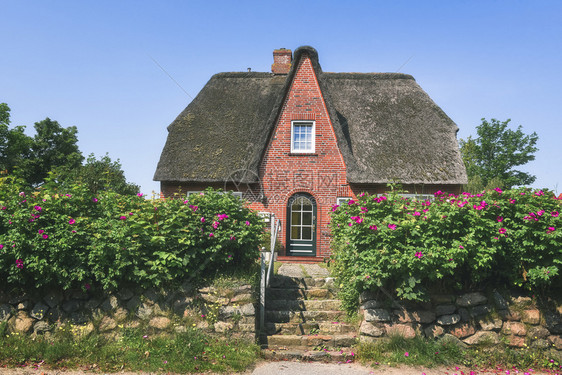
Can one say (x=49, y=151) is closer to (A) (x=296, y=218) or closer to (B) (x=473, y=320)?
(A) (x=296, y=218)

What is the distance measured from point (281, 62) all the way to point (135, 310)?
1257 centimetres

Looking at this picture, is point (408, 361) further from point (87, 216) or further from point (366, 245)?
point (87, 216)

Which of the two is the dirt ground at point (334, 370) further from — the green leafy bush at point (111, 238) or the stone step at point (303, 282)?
the stone step at point (303, 282)

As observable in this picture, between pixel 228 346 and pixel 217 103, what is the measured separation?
11.0 m

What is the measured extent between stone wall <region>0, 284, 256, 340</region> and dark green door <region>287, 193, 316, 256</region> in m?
6.53

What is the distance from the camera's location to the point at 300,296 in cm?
750

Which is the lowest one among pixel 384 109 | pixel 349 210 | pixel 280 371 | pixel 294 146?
pixel 280 371

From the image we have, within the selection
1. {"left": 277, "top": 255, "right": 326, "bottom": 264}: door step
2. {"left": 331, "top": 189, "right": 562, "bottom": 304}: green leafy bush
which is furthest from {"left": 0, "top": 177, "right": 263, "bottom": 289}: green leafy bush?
{"left": 277, "top": 255, "right": 326, "bottom": 264}: door step

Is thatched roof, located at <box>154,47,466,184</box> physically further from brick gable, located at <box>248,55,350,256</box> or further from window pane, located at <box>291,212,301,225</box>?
window pane, located at <box>291,212,301,225</box>

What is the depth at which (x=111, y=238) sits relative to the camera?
596cm

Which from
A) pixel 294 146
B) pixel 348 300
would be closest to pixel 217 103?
pixel 294 146

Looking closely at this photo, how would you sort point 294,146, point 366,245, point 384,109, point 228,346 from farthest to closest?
1. point 384,109
2. point 294,146
3. point 366,245
4. point 228,346

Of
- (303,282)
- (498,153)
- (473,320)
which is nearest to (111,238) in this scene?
(303,282)

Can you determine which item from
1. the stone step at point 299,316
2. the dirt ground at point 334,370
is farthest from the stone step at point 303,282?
the dirt ground at point 334,370
